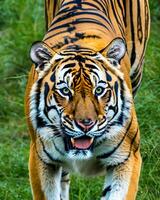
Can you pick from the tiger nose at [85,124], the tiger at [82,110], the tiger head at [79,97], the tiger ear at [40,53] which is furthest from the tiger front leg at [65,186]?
the tiger nose at [85,124]

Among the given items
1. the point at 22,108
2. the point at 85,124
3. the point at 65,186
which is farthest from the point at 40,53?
the point at 22,108

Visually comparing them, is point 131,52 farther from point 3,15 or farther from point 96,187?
point 3,15

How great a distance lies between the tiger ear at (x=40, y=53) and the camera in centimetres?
410

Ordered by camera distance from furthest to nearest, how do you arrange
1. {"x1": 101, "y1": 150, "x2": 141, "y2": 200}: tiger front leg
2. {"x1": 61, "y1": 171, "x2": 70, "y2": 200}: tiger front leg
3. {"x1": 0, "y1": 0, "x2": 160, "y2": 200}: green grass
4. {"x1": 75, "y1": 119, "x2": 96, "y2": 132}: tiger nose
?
{"x1": 0, "y1": 0, "x2": 160, "y2": 200}: green grass, {"x1": 61, "y1": 171, "x2": 70, "y2": 200}: tiger front leg, {"x1": 101, "y1": 150, "x2": 141, "y2": 200}: tiger front leg, {"x1": 75, "y1": 119, "x2": 96, "y2": 132}: tiger nose

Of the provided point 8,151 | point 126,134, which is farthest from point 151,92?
point 126,134

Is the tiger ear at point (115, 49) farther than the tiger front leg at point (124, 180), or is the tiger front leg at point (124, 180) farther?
the tiger front leg at point (124, 180)

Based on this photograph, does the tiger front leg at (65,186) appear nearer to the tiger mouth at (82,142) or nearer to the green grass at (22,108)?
the green grass at (22,108)

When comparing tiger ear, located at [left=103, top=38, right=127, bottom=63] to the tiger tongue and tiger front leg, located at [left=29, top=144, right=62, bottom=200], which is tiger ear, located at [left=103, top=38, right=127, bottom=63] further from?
tiger front leg, located at [left=29, top=144, right=62, bottom=200]

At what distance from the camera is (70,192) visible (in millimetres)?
5305

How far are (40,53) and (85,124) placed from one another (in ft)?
1.39

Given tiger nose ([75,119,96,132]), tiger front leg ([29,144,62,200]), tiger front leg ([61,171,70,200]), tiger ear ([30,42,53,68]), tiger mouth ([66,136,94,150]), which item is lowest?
tiger front leg ([61,171,70,200])

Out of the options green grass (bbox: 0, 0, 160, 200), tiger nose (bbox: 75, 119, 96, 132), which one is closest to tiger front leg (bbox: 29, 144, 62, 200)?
tiger nose (bbox: 75, 119, 96, 132)

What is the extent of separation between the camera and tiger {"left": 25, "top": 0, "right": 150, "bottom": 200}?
3955 mm

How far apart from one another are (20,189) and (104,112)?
5.15ft
